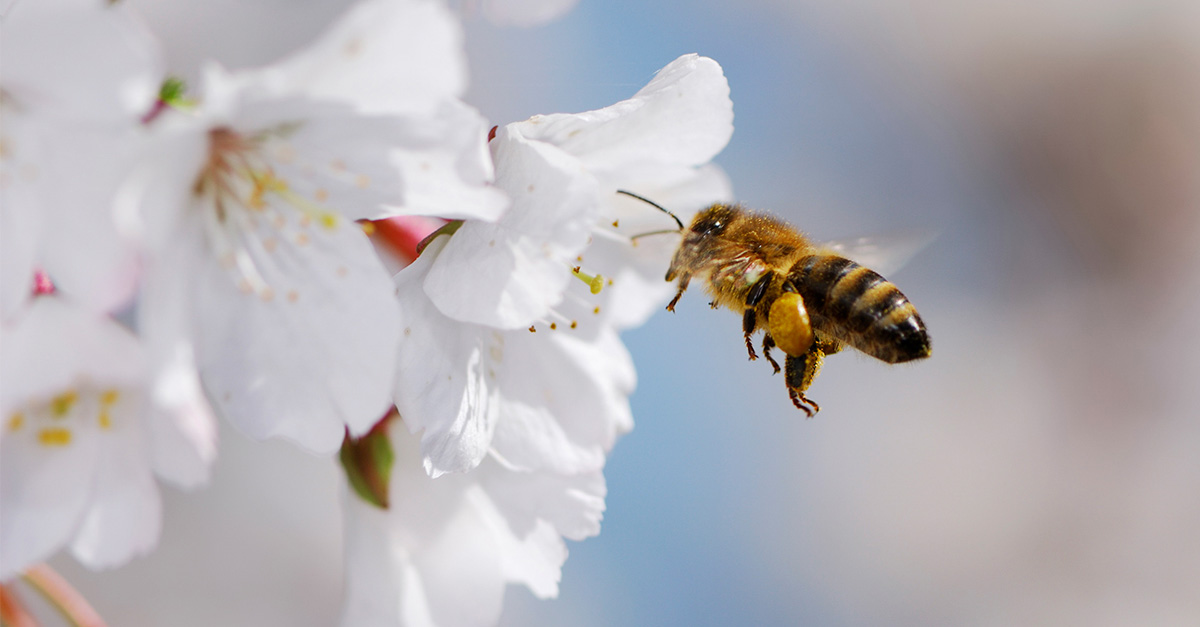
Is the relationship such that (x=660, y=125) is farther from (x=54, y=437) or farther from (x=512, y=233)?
(x=54, y=437)

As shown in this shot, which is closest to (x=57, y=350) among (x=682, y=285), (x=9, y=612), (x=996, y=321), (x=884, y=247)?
Answer: (x=9, y=612)

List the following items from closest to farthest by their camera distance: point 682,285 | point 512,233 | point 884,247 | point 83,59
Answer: point 83,59
point 512,233
point 682,285
point 884,247

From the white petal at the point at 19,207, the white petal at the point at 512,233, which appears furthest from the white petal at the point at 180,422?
the white petal at the point at 512,233

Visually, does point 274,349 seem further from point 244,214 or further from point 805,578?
point 805,578

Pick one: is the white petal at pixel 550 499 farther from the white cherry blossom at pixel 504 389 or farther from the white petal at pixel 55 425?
the white petal at pixel 55 425

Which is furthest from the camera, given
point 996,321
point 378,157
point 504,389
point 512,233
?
point 996,321
